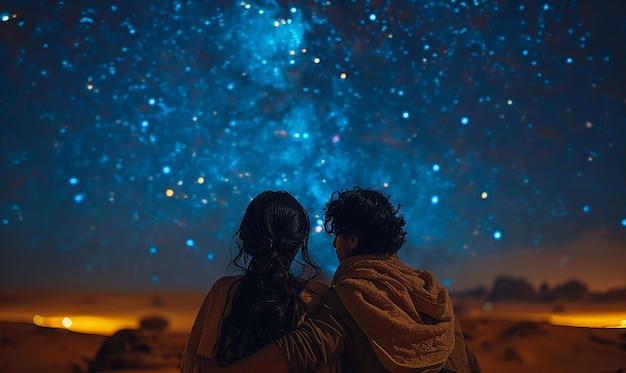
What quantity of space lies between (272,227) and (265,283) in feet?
0.63

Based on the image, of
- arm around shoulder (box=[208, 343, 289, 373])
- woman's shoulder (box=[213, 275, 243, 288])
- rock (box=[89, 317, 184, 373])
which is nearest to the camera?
arm around shoulder (box=[208, 343, 289, 373])

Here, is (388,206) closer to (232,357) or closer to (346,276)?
(346,276)

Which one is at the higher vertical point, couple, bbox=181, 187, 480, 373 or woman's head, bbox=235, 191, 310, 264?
woman's head, bbox=235, 191, 310, 264

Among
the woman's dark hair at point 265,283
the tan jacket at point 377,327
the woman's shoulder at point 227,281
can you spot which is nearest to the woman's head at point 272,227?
the woman's dark hair at point 265,283

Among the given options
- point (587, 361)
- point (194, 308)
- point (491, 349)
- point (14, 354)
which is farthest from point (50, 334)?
point (587, 361)

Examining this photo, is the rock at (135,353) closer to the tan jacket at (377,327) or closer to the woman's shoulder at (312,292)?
the woman's shoulder at (312,292)

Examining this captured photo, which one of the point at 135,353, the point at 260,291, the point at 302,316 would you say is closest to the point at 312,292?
the point at 302,316

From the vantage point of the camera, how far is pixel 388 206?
2143 millimetres

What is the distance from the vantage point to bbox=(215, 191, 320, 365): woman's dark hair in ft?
6.09

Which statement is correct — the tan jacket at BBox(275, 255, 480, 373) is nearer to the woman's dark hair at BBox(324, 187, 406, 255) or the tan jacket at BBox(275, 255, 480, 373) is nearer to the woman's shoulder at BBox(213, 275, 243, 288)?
the woman's dark hair at BBox(324, 187, 406, 255)

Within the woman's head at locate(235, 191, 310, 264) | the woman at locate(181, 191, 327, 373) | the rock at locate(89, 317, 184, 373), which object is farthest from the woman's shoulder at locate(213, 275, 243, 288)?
the rock at locate(89, 317, 184, 373)

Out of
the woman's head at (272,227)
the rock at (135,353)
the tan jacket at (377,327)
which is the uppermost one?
the rock at (135,353)

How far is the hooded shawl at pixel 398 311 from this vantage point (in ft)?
6.09

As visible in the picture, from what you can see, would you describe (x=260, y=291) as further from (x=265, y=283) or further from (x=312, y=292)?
(x=312, y=292)
